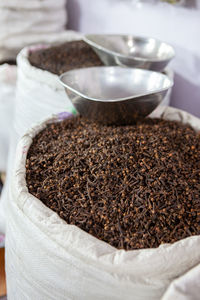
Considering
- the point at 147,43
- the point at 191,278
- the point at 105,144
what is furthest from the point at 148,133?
the point at 147,43

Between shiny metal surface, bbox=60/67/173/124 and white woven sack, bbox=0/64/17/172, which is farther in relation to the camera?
white woven sack, bbox=0/64/17/172

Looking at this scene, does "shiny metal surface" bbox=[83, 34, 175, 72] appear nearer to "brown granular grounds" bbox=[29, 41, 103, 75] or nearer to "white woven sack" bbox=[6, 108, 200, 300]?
"brown granular grounds" bbox=[29, 41, 103, 75]

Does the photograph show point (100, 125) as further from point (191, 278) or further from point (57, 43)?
point (57, 43)

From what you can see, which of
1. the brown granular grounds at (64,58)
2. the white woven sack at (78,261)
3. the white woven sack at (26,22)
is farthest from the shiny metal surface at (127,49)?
the white woven sack at (78,261)

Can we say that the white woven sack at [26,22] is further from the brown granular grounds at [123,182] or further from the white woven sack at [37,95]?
the brown granular grounds at [123,182]

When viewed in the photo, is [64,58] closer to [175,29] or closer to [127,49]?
[127,49]

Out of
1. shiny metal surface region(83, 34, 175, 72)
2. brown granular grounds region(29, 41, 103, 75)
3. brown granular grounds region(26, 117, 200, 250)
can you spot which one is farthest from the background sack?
brown granular grounds region(26, 117, 200, 250)
